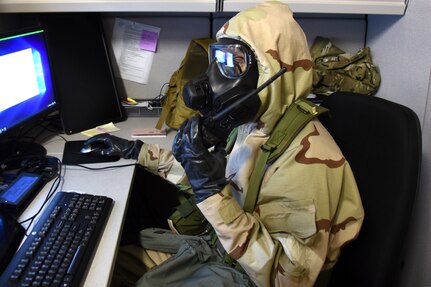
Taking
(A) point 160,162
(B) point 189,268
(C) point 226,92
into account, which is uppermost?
(C) point 226,92

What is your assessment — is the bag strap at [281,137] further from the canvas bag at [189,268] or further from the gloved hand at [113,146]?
the gloved hand at [113,146]

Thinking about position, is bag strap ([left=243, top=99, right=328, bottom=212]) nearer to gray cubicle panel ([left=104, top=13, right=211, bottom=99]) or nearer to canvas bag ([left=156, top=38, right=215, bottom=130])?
canvas bag ([left=156, top=38, right=215, bottom=130])

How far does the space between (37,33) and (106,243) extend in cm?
81

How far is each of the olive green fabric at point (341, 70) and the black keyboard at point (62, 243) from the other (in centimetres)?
108

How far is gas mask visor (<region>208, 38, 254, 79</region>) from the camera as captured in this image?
93cm

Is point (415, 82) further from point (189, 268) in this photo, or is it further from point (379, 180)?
point (189, 268)

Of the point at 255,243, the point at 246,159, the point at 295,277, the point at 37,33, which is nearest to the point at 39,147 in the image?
the point at 37,33

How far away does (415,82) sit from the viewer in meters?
1.23

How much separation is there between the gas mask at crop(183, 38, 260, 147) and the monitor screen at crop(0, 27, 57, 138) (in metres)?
0.60

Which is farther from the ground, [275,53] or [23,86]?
[275,53]

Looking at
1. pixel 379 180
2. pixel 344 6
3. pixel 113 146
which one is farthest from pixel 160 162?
pixel 344 6

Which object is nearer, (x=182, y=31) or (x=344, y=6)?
(x=344, y=6)

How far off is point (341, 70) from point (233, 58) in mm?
842

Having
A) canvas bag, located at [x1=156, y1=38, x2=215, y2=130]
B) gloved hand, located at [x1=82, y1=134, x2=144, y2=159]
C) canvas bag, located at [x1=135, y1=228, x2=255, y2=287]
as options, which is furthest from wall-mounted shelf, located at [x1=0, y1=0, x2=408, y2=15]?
canvas bag, located at [x1=135, y1=228, x2=255, y2=287]
